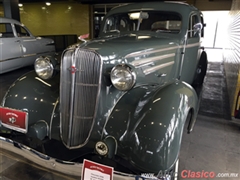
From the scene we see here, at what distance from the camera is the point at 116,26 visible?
342cm

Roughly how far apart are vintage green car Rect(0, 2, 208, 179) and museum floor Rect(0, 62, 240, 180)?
506 mm

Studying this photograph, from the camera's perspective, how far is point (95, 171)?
59.3 inches

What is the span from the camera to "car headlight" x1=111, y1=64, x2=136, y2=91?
5.59ft

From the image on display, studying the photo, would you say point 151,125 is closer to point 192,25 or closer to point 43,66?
point 43,66

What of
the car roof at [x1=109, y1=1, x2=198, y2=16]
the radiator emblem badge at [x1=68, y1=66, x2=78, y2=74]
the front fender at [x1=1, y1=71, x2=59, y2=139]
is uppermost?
the car roof at [x1=109, y1=1, x2=198, y2=16]

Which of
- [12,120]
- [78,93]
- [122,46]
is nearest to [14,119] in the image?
[12,120]

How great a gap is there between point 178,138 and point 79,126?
2.82 ft

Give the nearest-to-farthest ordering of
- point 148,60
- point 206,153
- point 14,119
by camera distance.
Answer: point 14,119
point 148,60
point 206,153

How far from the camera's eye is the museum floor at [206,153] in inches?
91.4

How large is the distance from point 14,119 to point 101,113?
2.78ft

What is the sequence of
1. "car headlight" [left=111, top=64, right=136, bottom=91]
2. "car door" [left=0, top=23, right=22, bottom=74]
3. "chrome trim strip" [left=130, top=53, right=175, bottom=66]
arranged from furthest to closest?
"car door" [left=0, top=23, right=22, bottom=74] → "chrome trim strip" [left=130, top=53, right=175, bottom=66] → "car headlight" [left=111, top=64, right=136, bottom=91]

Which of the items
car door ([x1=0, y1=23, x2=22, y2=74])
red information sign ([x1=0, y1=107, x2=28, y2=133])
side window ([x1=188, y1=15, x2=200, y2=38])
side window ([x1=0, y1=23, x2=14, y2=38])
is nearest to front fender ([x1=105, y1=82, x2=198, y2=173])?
red information sign ([x1=0, y1=107, x2=28, y2=133])

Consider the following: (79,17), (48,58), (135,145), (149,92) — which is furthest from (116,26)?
(79,17)

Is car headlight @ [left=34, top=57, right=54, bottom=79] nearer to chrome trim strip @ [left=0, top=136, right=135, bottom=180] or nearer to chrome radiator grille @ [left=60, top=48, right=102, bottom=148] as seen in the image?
chrome radiator grille @ [left=60, top=48, right=102, bottom=148]
